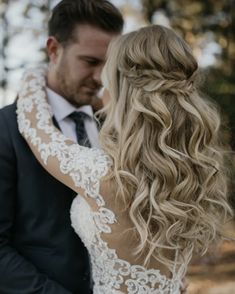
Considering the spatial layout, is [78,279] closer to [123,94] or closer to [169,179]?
[169,179]

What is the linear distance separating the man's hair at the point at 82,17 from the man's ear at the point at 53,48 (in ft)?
0.07

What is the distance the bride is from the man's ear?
0.65m

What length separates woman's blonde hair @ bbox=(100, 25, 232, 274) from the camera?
Result: 1856 millimetres

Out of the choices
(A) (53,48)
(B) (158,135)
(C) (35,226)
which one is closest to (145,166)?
(B) (158,135)

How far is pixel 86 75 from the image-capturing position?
2.55 m

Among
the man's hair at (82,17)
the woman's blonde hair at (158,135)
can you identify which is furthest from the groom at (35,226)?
the woman's blonde hair at (158,135)

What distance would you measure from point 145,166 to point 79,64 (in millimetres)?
851

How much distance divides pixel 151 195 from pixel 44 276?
0.60 m

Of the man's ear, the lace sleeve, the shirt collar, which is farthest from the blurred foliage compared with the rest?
the lace sleeve

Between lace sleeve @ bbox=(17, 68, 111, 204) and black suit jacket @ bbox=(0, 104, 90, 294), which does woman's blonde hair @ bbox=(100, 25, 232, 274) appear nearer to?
lace sleeve @ bbox=(17, 68, 111, 204)

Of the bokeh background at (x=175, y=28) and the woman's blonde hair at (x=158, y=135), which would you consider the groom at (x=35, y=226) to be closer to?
the woman's blonde hair at (x=158, y=135)

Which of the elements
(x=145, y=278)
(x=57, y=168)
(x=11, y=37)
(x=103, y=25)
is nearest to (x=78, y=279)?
(x=145, y=278)

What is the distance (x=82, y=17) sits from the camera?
257cm

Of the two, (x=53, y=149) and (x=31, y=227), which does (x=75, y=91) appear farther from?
(x=31, y=227)
